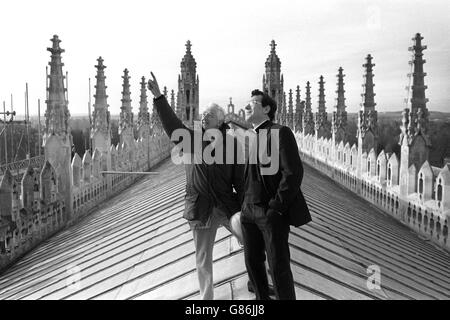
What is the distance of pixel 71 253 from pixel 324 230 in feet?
16.7

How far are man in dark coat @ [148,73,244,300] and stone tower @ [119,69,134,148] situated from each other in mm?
19877

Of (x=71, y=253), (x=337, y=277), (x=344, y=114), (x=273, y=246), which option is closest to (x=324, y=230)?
(x=337, y=277)

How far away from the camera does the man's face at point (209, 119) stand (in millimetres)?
5676

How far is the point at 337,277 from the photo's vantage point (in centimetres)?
634

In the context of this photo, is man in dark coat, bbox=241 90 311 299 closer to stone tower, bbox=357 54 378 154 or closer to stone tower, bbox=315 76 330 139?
stone tower, bbox=357 54 378 154

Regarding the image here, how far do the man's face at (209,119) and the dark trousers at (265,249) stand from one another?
3.38ft

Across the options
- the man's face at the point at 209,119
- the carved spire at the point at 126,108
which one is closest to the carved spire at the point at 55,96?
the man's face at the point at 209,119

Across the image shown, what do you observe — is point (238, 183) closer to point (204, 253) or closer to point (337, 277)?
point (204, 253)

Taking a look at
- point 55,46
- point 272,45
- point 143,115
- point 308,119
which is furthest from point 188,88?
point 55,46

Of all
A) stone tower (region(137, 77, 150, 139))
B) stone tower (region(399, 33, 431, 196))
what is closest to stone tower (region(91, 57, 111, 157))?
stone tower (region(399, 33, 431, 196))

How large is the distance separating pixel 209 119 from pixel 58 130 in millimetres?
9975

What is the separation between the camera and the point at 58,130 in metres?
14.5

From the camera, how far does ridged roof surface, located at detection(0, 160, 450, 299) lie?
612 cm

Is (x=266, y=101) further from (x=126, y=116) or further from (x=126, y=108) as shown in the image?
(x=126, y=108)
